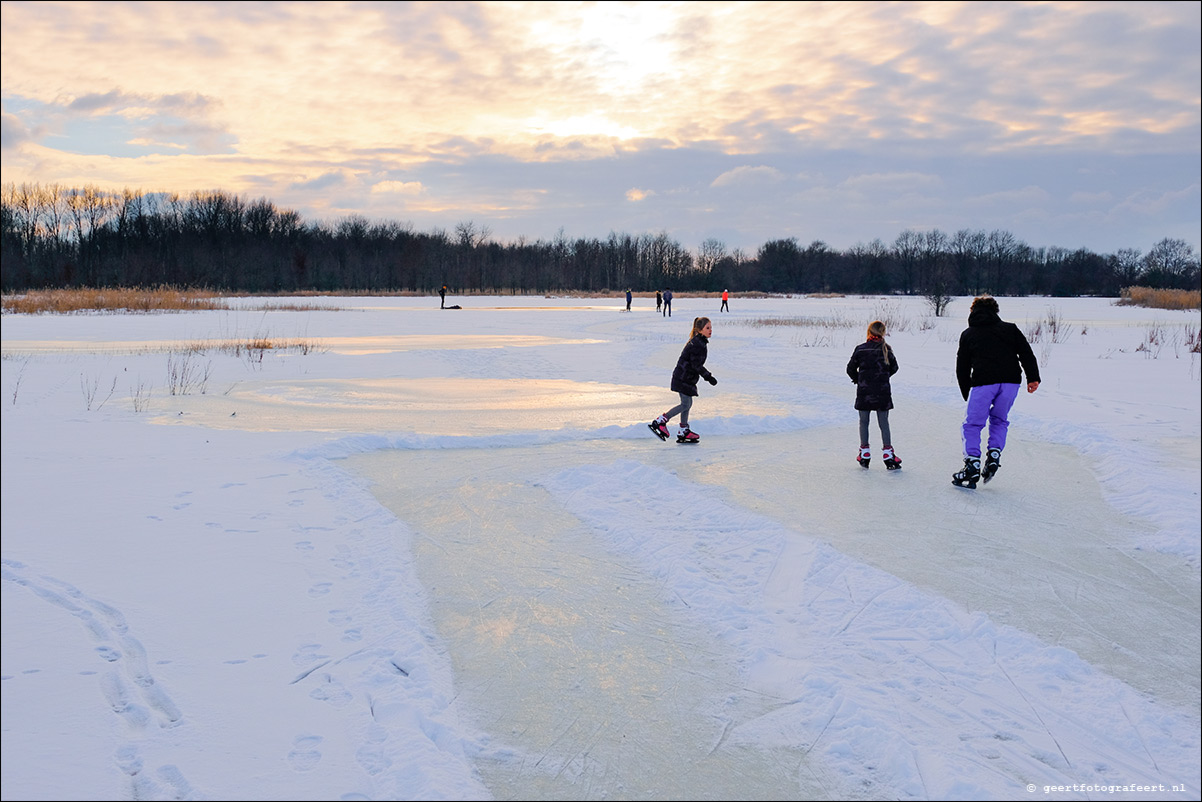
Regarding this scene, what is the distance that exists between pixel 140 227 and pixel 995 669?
101239mm

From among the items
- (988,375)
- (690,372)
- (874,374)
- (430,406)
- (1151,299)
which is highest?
(1151,299)

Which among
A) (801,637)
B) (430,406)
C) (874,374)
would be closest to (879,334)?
(874,374)

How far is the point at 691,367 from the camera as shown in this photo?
9.81m

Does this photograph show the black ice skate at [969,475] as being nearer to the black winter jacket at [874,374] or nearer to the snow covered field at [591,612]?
the snow covered field at [591,612]

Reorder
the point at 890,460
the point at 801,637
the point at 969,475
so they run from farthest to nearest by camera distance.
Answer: the point at 890,460
the point at 969,475
the point at 801,637

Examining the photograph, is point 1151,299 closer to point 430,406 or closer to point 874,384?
point 874,384

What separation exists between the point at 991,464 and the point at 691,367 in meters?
3.57

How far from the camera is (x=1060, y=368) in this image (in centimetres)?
1670

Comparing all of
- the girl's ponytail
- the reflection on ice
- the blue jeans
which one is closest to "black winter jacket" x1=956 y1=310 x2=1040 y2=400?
the girl's ponytail

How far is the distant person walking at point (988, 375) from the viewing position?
288 inches

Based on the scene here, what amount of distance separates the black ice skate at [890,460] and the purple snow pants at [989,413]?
787 mm

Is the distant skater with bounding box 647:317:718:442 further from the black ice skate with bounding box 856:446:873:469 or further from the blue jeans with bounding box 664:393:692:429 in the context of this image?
the black ice skate with bounding box 856:446:873:469

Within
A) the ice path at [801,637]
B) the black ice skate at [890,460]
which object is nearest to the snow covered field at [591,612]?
the ice path at [801,637]

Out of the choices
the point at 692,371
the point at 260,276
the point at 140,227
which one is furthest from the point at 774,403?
the point at 140,227
